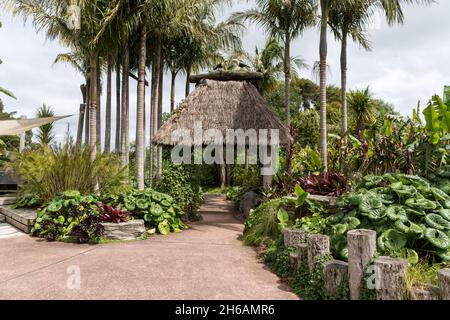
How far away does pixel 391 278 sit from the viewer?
2.93m

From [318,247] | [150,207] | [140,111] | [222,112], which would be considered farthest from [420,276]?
[140,111]

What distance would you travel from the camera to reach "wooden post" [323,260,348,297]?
338cm

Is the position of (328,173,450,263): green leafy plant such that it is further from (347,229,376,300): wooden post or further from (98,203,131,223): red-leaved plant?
(98,203,131,223): red-leaved plant

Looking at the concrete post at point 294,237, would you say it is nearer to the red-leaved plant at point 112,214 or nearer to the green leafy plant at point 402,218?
the green leafy plant at point 402,218

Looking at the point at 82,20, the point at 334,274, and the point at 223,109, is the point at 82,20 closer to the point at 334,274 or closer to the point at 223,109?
the point at 223,109

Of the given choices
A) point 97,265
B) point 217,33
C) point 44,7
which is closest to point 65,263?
point 97,265

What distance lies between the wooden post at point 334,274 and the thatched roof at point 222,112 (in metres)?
5.76

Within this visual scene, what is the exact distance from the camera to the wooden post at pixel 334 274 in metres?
3.38

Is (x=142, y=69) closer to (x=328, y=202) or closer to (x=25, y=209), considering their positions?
(x=25, y=209)

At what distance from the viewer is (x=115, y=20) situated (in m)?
8.97

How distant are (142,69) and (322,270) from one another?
7.94 meters

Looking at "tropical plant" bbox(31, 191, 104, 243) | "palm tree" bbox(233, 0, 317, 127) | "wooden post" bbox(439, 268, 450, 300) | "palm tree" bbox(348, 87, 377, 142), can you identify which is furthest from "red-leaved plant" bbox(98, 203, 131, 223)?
"palm tree" bbox(348, 87, 377, 142)

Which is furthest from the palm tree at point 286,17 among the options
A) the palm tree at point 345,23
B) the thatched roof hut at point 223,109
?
the thatched roof hut at point 223,109

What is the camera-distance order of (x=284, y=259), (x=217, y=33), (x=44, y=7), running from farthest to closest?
1. (x=217, y=33)
2. (x=44, y=7)
3. (x=284, y=259)
